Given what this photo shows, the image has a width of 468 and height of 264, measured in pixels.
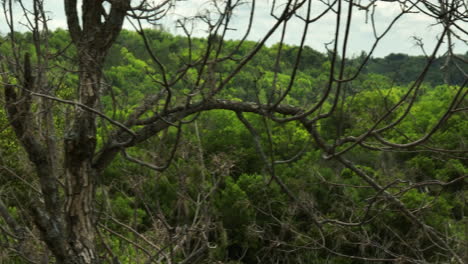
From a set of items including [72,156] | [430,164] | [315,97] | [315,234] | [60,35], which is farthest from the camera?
[60,35]

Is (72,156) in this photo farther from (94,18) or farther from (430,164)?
(430,164)

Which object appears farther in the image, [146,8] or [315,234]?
[315,234]

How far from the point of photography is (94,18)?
2.91 meters

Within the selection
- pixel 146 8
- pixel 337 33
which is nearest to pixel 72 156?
pixel 146 8

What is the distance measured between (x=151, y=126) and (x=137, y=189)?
2.76 ft

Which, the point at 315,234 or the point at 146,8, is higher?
the point at 146,8

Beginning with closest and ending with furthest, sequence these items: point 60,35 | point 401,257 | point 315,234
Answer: point 401,257
point 315,234
point 60,35

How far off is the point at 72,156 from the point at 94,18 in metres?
0.73

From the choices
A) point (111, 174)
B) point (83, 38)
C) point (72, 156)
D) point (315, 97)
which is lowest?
point (111, 174)

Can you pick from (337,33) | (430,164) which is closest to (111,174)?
(430,164)

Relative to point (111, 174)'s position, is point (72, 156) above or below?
above

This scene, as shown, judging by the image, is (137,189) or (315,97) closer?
(315,97)

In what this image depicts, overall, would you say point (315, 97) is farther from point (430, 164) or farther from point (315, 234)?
point (430, 164)

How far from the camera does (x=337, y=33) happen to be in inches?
74.6
